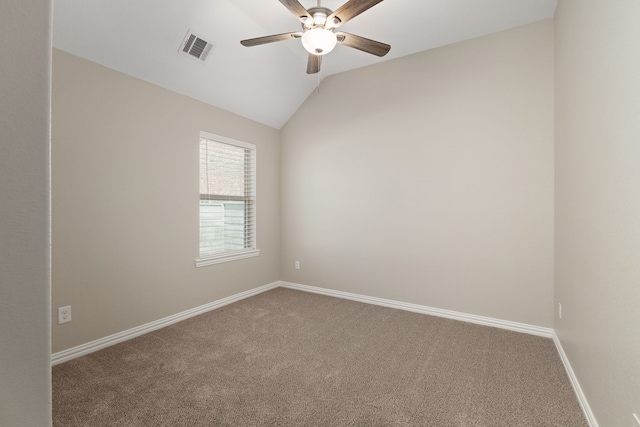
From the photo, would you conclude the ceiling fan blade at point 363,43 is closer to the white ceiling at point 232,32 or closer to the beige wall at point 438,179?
the white ceiling at point 232,32

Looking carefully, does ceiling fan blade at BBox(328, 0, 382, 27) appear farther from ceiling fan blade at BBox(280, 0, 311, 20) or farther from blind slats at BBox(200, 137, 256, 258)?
blind slats at BBox(200, 137, 256, 258)

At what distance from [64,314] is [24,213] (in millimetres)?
2496

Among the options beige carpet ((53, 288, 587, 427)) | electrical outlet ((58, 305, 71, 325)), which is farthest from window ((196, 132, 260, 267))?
electrical outlet ((58, 305, 71, 325))

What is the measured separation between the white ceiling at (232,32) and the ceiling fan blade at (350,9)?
0.64m

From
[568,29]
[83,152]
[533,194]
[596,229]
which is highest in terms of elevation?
[568,29]

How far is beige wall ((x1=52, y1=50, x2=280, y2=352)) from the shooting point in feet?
7.88

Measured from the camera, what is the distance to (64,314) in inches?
94.3

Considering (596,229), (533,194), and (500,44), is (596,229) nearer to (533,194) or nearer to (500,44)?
(533,194)

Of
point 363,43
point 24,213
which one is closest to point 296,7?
point 363,43

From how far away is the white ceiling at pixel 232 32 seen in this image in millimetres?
2373

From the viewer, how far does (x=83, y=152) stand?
8.18 feet

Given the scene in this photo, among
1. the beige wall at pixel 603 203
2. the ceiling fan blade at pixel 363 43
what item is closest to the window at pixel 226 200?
the ceiling fan blade at pixel 363 43

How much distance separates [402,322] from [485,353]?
33.5 inches

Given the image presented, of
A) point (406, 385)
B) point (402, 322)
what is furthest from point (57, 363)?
point (402, 322)
